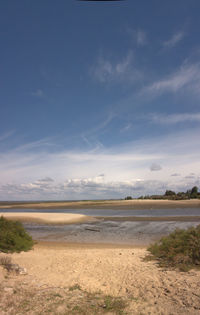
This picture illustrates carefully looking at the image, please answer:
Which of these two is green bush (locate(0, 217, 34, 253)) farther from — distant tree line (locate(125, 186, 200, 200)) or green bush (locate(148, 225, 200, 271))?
distant tree line (locate(125, 186, 200, 200))

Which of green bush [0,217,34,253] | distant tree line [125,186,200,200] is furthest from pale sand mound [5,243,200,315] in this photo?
distant tree line [125,186,200,200]

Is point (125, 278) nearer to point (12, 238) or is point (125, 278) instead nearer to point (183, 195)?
point (12, 238)

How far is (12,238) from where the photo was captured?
1193cm

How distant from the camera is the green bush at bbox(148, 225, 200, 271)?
8.21 meters

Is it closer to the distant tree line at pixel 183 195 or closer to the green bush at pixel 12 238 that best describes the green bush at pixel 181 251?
the green bush at pixel 12 238

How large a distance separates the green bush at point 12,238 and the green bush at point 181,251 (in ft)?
23.2

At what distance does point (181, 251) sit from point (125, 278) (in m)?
2.81

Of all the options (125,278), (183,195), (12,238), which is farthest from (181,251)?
(183,195)

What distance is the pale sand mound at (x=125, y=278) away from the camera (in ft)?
17.9

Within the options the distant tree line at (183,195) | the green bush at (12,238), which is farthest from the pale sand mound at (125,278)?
the distant tree line at (183,195)

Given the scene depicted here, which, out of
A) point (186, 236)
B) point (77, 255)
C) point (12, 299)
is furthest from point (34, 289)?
point (186, 236)

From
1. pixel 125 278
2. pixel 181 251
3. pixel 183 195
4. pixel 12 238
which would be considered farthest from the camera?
pixel 183 195

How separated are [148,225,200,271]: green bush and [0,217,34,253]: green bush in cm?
709

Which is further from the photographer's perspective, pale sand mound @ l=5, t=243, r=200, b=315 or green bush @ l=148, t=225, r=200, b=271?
green bush @ l=148, t=225, r=200, b=271
